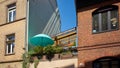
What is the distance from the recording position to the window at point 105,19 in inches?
707

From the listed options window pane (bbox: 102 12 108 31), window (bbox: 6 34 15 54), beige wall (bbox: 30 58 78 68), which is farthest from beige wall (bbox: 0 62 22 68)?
window pane (bbox: 102 12 108 31)

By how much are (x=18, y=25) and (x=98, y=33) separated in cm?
910

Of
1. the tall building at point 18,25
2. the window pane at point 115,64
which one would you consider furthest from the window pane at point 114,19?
the tall building at point 18,25

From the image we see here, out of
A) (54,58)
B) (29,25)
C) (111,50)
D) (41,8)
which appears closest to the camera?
(111,50)

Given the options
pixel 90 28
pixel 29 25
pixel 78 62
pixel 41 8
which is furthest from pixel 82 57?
pixel 41 8

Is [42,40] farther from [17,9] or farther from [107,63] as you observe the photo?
[107,63]

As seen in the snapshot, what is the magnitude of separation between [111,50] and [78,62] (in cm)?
270

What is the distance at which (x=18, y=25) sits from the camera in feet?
80.6

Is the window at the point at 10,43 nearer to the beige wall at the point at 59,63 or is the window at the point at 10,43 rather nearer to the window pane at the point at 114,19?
the beige wall at the point at 59,63

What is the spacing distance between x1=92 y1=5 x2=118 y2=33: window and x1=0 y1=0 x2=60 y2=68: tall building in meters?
7.31

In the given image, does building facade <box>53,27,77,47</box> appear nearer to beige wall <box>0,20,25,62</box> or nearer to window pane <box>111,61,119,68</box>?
beige wall <box>0,20,25,62</box>

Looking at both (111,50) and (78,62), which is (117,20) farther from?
(78,62)

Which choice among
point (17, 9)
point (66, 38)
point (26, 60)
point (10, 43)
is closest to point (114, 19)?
point (66, 38)

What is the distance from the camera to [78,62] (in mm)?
18781
